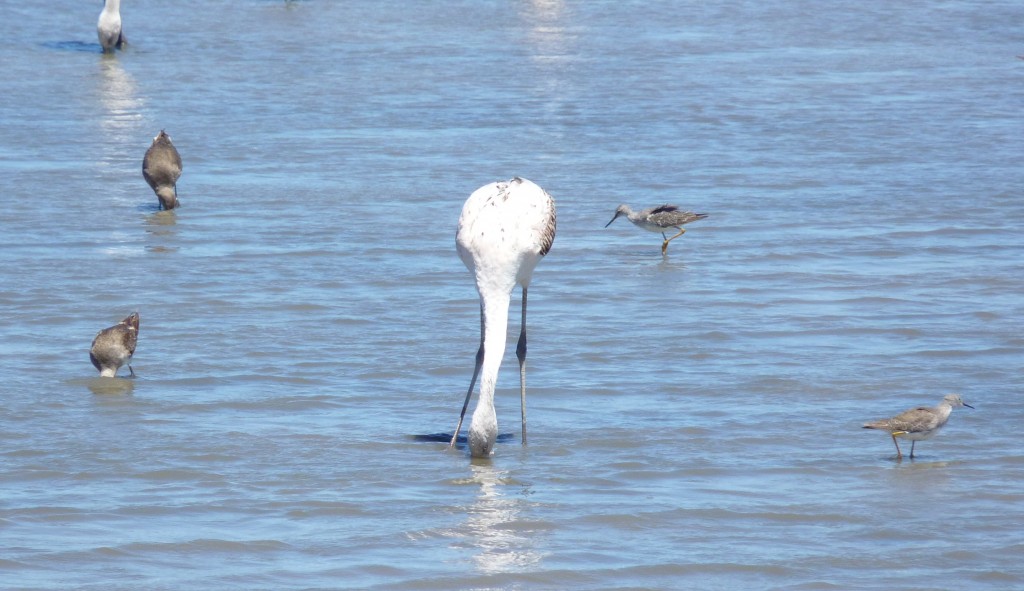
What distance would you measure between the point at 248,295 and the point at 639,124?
737 centimetres

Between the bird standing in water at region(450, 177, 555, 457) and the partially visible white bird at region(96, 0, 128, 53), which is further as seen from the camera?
the partially visible white bird at region(96, 0, 128, 53)

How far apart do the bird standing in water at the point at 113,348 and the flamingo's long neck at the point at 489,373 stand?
7.09 ft

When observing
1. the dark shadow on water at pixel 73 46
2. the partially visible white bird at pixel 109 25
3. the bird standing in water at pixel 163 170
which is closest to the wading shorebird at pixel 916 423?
the bird standing in water at pixel 163 170

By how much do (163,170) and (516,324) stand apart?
14.6 ft

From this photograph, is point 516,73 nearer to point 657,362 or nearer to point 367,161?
point 367,161

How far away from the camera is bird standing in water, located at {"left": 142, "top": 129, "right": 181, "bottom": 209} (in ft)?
46.8

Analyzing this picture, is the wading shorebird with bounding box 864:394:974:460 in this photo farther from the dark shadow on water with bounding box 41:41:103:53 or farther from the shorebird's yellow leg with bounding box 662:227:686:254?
the dark shadow on water with bounding box 41:41:103:53

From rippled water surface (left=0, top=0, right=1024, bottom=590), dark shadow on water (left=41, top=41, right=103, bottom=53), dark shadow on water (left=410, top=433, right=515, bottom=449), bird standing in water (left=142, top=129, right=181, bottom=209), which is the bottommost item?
dark shadow on water (left=410, top=433, right=515, bottom=449)

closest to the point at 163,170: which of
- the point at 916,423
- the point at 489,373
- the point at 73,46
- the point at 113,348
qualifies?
the point at 113,348

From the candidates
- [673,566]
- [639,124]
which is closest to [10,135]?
[639,124]

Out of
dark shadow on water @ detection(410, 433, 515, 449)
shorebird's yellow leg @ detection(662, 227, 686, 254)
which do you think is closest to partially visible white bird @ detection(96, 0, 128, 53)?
shorebird's yellow leg @ detection(662, 227, 686, 254)

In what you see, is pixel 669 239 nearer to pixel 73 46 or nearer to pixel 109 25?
pixel 109 25

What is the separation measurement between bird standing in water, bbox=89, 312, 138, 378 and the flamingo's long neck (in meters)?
2.16

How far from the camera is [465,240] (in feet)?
29.0
